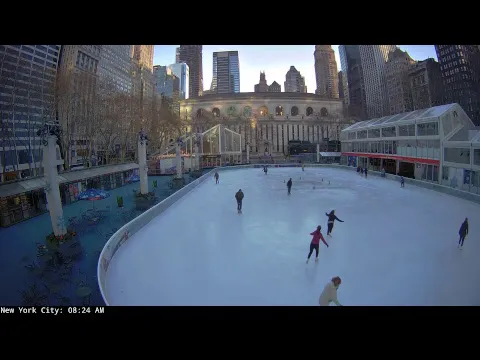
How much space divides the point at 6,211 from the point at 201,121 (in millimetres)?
65605

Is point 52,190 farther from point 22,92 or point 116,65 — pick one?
point 116,65

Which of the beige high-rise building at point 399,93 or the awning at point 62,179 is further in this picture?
the beige high-rise building at point 399,93

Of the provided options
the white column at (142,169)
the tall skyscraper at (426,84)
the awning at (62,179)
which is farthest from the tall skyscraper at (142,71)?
the tall skyscraper at (426,84)

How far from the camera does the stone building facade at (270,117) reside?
71.9m

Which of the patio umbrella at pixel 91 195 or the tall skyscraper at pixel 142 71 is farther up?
the tall skyscraper at pixel 142 71

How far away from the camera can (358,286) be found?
5402 mm

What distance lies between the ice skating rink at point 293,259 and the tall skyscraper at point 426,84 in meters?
26.9

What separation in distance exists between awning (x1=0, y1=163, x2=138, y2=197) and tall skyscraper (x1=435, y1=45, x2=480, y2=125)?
90.3 feet

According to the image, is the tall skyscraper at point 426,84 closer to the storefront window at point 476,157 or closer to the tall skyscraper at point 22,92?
the storefront window at point 476,157

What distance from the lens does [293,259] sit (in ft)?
22.6

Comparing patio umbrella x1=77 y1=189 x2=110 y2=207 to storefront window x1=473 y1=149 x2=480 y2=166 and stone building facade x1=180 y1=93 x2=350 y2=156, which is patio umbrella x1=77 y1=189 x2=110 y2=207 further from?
stone building facade x1=180 y1=93 x2=350 y2=156
